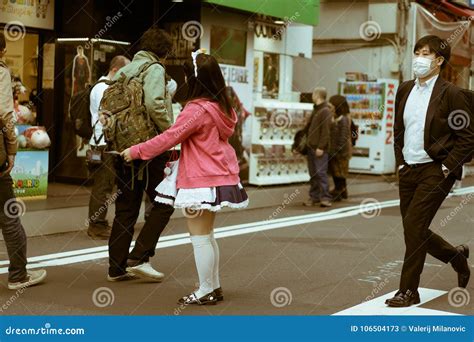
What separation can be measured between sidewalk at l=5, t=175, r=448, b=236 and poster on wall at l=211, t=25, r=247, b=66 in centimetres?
233

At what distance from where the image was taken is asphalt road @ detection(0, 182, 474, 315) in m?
6.14

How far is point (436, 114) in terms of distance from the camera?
20.1 ft

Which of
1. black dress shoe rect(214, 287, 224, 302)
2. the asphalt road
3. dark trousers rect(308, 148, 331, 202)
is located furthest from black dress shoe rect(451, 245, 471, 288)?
dark trousers rect(308, 148, 331, 202)

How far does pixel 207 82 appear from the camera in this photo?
19.4 feet

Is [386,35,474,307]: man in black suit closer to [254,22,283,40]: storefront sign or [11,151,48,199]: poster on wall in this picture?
[11,151,48,199]: poster on wall

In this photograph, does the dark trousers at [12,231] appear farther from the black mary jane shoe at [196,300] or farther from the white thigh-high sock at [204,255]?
the white thigh-high sock at [204,255]

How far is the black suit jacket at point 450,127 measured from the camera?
20.0ft

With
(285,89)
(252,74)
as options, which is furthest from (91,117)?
(285,89)

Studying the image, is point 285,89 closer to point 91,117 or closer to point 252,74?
point 252,74

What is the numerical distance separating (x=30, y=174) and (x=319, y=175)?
446cm

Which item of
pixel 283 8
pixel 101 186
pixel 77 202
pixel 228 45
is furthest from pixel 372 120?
pixel 101 186

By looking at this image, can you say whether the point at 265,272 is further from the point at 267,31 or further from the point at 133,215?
the point at 267,31

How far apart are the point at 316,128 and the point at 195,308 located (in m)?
7.48

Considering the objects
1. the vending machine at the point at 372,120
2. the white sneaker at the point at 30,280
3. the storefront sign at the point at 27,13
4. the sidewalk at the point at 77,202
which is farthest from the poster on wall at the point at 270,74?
the white sneaker at the point at 30,280
